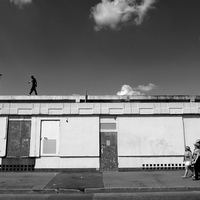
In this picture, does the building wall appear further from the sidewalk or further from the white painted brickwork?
the sidewalk

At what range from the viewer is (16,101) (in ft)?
44.8

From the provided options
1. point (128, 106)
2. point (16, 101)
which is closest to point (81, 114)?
point (128, 106)

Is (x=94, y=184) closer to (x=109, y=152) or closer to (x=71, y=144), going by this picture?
(x=109, y=152)

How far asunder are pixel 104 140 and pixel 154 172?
10.2ft

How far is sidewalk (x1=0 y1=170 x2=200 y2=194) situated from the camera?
802 centimetres

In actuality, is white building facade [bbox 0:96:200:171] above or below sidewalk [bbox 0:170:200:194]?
above

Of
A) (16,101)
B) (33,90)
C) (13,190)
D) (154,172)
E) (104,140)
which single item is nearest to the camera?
(13,190)

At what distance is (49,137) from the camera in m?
12.1

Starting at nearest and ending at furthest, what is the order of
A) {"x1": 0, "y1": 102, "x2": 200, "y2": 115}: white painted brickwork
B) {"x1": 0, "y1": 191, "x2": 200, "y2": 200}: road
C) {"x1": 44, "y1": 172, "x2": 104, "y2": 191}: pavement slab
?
{"x1": 0, "y1": 191, "x2": 200, "y2": 200}: road
{"x1": 44, "y1": 172, "x2": 104, "y2": 191}: pavement slab
{"x1": 0, "y1": 102, "x2": 200, "y2": 115}: white painted brickwork

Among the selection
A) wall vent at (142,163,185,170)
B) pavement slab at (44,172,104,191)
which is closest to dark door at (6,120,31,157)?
pavement slab at (44,172,104,191)

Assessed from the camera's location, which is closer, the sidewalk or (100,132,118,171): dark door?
the sidewalk

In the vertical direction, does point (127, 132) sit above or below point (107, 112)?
below

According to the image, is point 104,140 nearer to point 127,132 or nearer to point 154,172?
point 127,132

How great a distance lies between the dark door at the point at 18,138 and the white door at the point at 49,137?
0.83m
